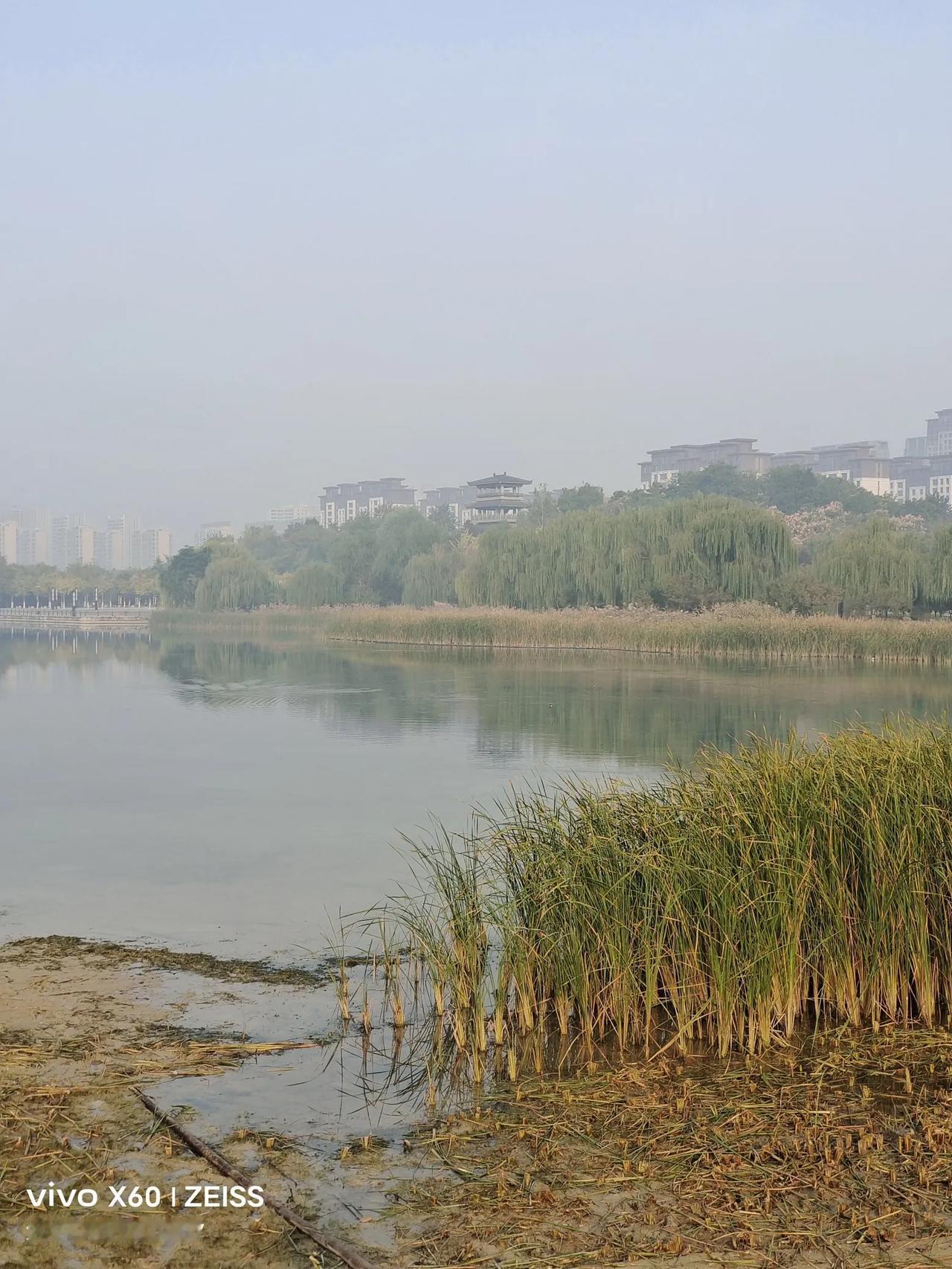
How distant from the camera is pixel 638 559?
42719 mm

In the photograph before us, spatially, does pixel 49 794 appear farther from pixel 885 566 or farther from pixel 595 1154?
pixel 885 566

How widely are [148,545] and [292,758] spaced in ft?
578

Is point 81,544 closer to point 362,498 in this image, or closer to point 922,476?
point 362,498

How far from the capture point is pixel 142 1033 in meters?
4.96

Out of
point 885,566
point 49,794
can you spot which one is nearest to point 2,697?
point 49,794

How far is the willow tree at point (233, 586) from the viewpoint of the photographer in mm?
63344

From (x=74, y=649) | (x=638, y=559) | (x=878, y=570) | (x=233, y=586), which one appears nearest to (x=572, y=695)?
(x=878, y=570)

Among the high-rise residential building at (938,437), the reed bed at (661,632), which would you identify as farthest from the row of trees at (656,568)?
the high-rise residential building at (938,437)

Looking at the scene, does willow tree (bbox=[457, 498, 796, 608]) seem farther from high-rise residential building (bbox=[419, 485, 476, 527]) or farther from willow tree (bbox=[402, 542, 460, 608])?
high-rise residential building (bbox=[419, 485, 476, 527])

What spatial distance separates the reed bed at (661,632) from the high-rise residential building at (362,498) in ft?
312

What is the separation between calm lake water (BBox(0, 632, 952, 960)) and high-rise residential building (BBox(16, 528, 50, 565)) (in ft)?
495

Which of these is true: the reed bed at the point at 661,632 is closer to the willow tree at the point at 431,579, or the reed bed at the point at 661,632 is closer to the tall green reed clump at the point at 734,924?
the willow tree at the point at 431,579

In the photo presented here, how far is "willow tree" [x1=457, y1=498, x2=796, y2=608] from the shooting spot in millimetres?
39719

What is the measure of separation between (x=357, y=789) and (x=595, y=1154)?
8.71 meters
